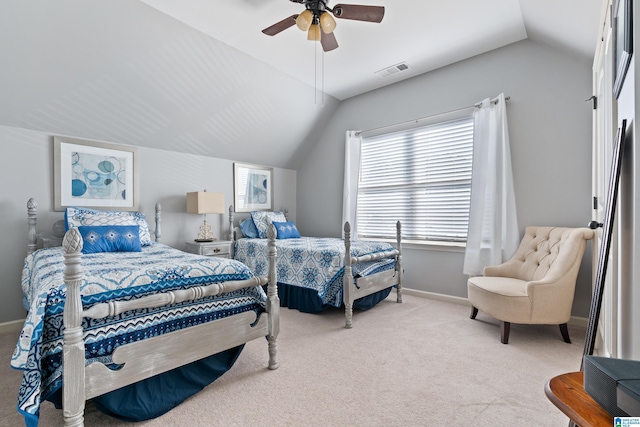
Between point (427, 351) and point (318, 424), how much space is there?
3.95ft

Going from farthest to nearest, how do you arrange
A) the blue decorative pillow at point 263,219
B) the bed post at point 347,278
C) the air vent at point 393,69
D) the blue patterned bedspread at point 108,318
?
the blue decorative pillow at point 263,219 < the air vent at point 393,69 < the bed post at point 347,278 < the blue patterned bedspread at point 108,318

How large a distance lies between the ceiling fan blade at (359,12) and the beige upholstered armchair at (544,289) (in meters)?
2.41

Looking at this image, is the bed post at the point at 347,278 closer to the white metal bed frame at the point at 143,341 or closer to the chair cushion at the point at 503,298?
the white metal bed frame at the point at 143,341

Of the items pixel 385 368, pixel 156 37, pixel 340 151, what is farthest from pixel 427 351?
pixel 156 37

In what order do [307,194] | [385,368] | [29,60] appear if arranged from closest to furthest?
1. [385,368]
2. [29,60]
3. [307,194]

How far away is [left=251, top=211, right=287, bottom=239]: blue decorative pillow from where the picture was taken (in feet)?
14.9

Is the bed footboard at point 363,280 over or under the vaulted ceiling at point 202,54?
under

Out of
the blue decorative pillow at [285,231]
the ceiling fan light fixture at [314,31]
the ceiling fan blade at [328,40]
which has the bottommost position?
the blue decorative pillow at [285,231]

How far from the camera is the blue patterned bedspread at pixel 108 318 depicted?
1.32m

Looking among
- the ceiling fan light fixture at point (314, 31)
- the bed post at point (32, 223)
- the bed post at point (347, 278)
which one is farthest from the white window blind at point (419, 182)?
the bed post at point (32, 223)

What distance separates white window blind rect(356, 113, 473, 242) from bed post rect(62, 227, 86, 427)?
3.65 m

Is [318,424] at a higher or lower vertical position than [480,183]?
lower

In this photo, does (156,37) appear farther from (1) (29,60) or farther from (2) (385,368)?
(2) (385,368)

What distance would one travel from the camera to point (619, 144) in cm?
121
